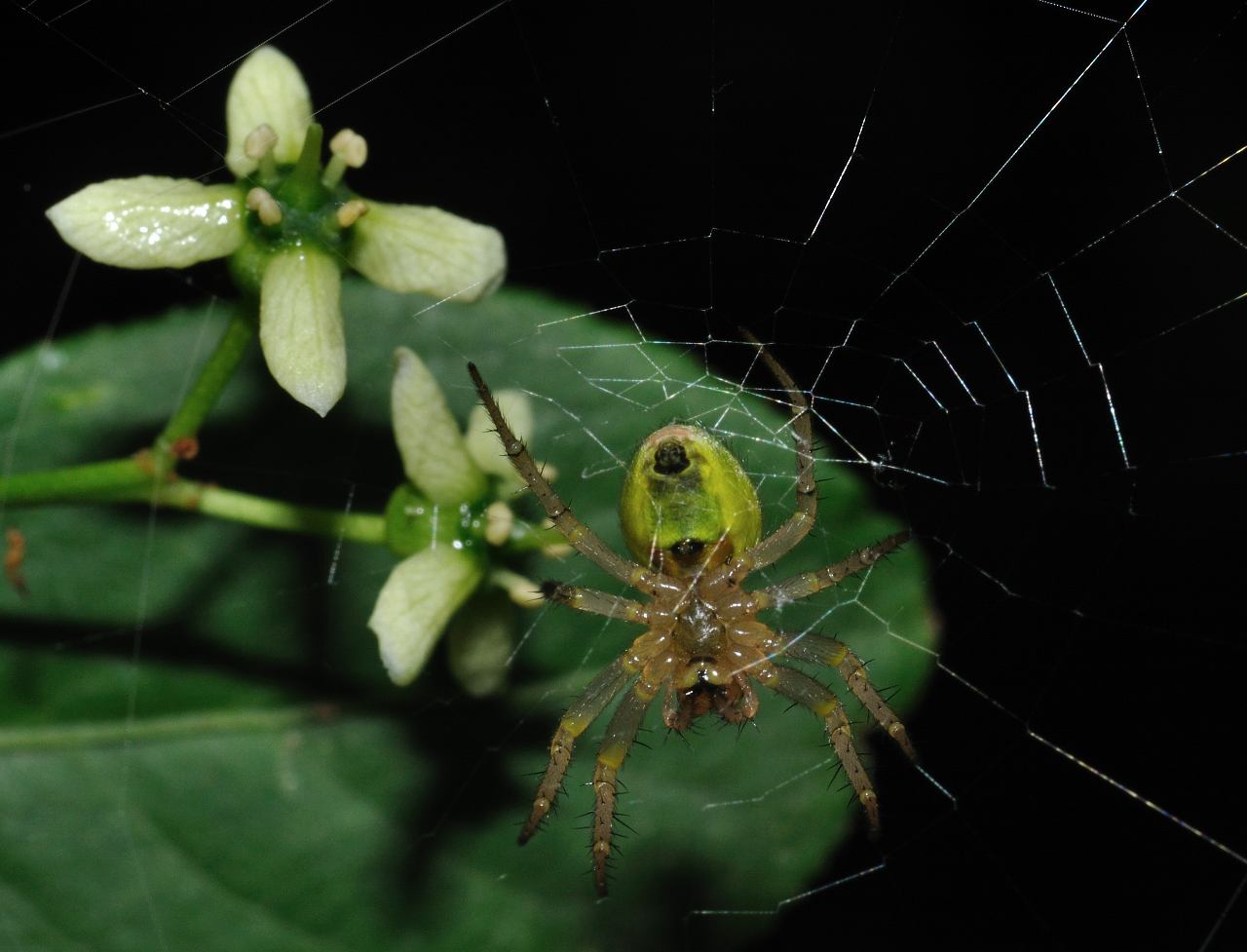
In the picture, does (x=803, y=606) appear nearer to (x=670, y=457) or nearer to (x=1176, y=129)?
(x=670, y=457)

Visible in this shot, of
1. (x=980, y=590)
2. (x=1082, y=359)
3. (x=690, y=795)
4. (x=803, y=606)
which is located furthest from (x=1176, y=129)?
(x=690, y=795)

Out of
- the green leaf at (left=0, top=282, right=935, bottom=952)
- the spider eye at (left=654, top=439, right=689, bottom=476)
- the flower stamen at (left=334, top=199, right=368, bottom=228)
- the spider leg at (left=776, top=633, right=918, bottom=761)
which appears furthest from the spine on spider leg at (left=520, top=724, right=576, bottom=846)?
the flower stamen at (left=334, top=199, right=368, bottom=228)

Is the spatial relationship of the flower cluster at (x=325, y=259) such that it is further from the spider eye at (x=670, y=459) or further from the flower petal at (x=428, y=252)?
A: the spider eye at (x=670, y=459)

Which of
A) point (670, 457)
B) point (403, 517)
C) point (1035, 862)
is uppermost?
point (670, 457)

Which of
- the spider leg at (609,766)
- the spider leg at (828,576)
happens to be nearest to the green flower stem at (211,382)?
the spider leg at (609,766)

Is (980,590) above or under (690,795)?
above

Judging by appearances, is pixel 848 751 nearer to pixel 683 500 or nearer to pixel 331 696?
pixel 683 500
